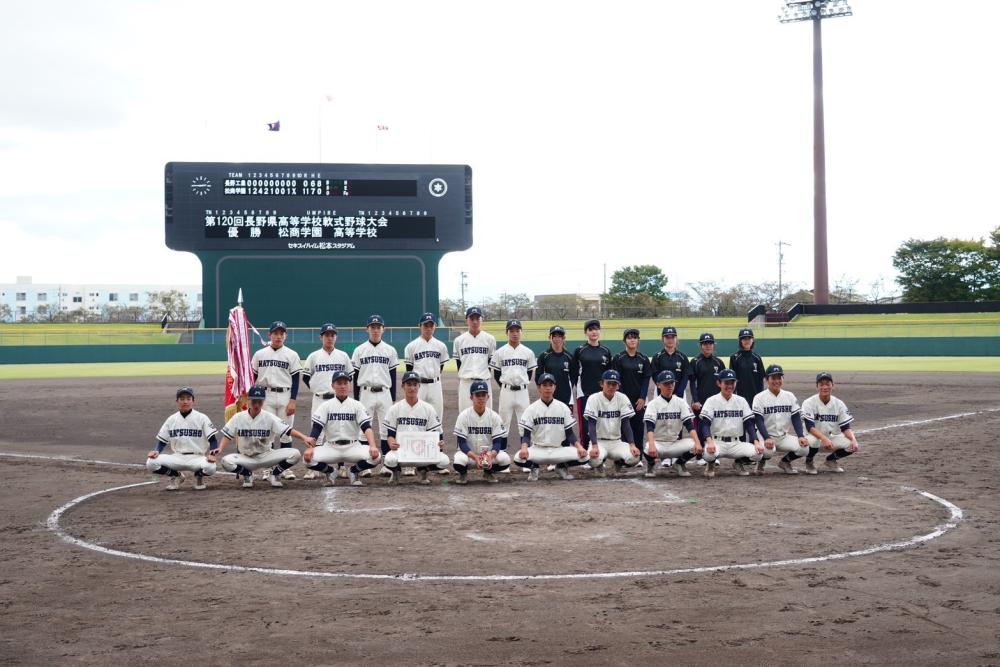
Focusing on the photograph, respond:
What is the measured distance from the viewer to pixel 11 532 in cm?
820

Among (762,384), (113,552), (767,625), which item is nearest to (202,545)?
(113,552)

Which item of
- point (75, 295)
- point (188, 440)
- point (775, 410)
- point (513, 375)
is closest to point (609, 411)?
point (513, 375)

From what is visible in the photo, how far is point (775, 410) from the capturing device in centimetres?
1158

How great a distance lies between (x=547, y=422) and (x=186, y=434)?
14.4 ft

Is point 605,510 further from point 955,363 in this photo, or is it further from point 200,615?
point 955,363

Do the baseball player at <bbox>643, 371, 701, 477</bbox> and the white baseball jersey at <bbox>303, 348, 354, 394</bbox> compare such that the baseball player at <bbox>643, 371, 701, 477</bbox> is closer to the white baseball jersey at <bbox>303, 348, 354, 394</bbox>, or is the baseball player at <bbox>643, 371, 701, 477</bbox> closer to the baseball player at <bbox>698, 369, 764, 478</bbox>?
the baseball player at <bbox>698, 369, 764, 478</bbox>

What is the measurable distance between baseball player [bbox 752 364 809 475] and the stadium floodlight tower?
53.8 m

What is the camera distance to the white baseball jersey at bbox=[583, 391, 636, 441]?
1131 centimetres

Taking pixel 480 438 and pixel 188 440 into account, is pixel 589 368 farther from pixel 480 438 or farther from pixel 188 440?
pixel 188 440

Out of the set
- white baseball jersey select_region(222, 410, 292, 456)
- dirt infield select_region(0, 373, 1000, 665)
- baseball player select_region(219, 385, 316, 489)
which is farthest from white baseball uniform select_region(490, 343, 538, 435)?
white baseball jersey select_region(222, 410, 292, 456)

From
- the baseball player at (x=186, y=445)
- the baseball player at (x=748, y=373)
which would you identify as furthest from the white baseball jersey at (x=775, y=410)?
the baseball player at (x=186, y=445)

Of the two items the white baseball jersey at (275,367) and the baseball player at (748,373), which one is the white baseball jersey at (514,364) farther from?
the baseball player at (748,373)

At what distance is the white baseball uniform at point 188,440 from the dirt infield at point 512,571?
1.13 feet

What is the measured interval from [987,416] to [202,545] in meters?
14.8
